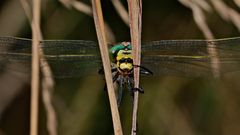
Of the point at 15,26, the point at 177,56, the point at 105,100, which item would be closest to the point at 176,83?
the point at 105,100

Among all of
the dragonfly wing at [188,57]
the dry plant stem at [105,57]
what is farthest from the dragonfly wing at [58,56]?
the dry plant stem at [105,57]

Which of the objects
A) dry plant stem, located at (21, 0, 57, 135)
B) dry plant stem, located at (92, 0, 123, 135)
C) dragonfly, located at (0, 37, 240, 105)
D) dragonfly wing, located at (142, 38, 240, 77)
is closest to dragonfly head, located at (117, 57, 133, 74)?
dragonfly, located at (0, 37, 240, 105)

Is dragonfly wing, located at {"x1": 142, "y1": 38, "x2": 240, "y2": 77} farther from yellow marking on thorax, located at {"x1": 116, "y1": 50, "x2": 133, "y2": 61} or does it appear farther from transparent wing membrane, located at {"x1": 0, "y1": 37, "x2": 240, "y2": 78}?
yellow marking on thorax, located at {"x1": 116, "y1": 50, "x2": 133, "y2": 61}

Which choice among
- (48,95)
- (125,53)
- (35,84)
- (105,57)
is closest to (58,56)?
(48,95)

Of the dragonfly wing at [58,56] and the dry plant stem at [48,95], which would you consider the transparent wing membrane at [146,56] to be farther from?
the dry plant stem at [48,95]

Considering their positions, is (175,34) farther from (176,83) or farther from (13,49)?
(13,49)

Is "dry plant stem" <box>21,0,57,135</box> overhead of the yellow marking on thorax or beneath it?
beneath

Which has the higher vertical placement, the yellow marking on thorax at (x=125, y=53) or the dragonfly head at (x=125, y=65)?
the yellow marking on thorax at (x=125, y=53)

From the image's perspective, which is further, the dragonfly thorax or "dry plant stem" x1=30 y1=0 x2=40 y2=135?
the dragonfly thorax
